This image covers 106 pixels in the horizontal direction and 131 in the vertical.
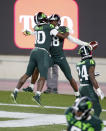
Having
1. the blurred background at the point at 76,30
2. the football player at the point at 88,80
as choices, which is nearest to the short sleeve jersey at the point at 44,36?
the football player at the point at 88,80

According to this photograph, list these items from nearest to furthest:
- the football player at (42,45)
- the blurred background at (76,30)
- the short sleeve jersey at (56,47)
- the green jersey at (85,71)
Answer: the green jersey at (85,71) < the football player at (42,45) < the short sleeve jersey at (56,47) < the blurred background at (76,30)

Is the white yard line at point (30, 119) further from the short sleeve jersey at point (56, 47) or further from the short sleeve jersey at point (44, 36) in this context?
the short sleeve jersey at point (56, 47)

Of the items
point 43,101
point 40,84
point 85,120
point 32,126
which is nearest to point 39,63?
point 40,84

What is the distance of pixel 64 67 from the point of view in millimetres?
16547

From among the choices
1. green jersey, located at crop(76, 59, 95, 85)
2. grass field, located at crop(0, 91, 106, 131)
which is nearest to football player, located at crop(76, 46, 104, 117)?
green jersey, located at crop(76, 59, 95, 85)

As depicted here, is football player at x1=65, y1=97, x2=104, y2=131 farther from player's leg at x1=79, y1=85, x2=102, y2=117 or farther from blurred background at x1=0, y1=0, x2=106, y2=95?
blurred background at x1=0, y1=0, x2=106, y2=95

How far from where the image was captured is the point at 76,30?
2273cm

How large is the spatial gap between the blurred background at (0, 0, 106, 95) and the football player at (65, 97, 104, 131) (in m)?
12.9

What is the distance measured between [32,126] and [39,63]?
310 cm

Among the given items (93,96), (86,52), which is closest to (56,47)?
(86,52)

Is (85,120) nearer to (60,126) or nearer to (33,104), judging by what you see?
(60,126)

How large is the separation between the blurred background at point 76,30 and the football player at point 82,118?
1291 cm

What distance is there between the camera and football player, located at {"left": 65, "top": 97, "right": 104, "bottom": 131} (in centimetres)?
855

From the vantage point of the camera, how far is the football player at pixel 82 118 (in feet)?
28.1
